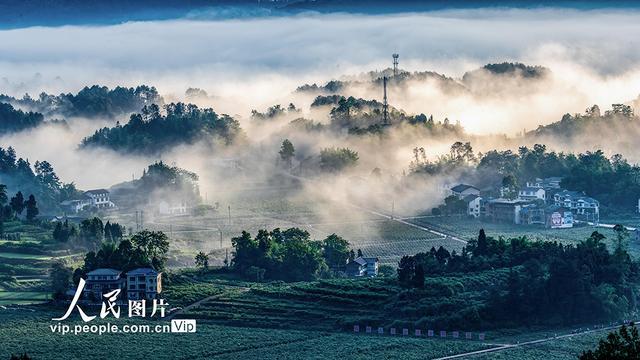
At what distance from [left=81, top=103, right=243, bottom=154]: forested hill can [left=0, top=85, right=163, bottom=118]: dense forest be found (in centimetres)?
620

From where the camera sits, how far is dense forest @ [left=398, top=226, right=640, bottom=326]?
1387 inches

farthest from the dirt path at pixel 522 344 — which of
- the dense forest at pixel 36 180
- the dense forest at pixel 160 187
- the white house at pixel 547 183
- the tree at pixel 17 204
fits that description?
the dense forest at pixel 36 180

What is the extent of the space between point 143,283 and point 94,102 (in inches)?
1267

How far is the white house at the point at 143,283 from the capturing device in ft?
121

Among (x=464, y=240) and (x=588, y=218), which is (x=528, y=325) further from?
(x=588, y=218)

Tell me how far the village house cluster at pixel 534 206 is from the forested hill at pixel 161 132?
38.9 feet

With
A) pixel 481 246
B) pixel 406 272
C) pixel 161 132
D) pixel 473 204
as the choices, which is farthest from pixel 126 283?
pixel 161 132

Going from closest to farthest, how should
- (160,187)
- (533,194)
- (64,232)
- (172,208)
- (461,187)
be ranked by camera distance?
(64,232)
(172,208)
(533,194)
(461,187)
(160,187)

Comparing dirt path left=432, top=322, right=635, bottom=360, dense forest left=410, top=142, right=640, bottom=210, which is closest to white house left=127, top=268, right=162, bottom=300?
dirt path left=432, top=322, right=635, bottom=360

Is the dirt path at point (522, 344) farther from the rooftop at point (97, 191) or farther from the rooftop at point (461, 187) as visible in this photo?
the rooftop at point (97, 191)

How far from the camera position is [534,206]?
47938 mm

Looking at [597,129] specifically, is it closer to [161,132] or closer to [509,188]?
[509,188]

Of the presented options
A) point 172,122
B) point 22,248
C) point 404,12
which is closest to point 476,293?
point 22,248

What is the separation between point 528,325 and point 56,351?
382 inches
